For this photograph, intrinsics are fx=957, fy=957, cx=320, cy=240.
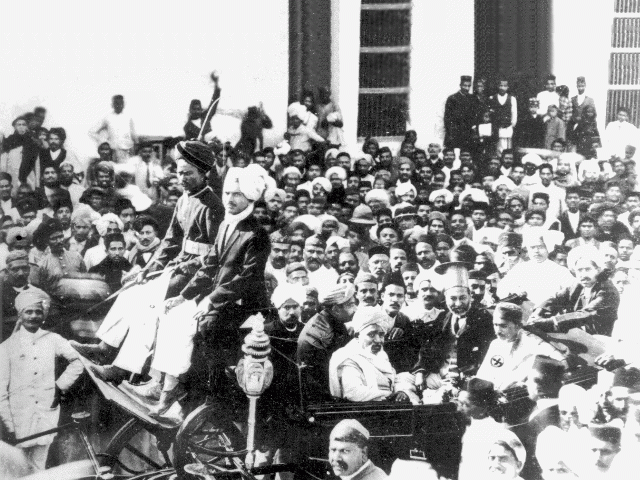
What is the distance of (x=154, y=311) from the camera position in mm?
6398

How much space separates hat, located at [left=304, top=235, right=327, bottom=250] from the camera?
6.45 m

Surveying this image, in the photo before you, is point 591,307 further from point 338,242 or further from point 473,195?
point 338,242

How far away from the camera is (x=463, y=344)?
6402 millimetres

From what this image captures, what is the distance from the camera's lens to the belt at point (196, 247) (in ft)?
20.9

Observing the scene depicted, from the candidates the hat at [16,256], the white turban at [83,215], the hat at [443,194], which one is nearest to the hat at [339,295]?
the hat at [443,194]

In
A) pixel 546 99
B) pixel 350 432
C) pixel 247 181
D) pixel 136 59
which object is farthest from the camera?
pixel 546 99

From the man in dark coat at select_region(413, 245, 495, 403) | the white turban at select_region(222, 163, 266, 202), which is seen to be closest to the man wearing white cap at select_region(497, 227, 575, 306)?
the man in dark coat at select_region(413, 245, 495, 403)

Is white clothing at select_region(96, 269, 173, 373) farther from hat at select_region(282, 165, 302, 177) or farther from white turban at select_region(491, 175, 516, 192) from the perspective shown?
white turban at select_region(491, 175, 516, 192)

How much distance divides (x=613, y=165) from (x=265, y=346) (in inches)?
108

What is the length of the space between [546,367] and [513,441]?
538 millimetres

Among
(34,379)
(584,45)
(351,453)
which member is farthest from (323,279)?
(584,45)

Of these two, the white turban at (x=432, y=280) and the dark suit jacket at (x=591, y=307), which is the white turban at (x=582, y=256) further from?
the white turban at (x=432, y=280)

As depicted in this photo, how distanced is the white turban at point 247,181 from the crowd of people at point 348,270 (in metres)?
0.01

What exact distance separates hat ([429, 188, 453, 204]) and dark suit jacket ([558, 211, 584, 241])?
0.78 meters
